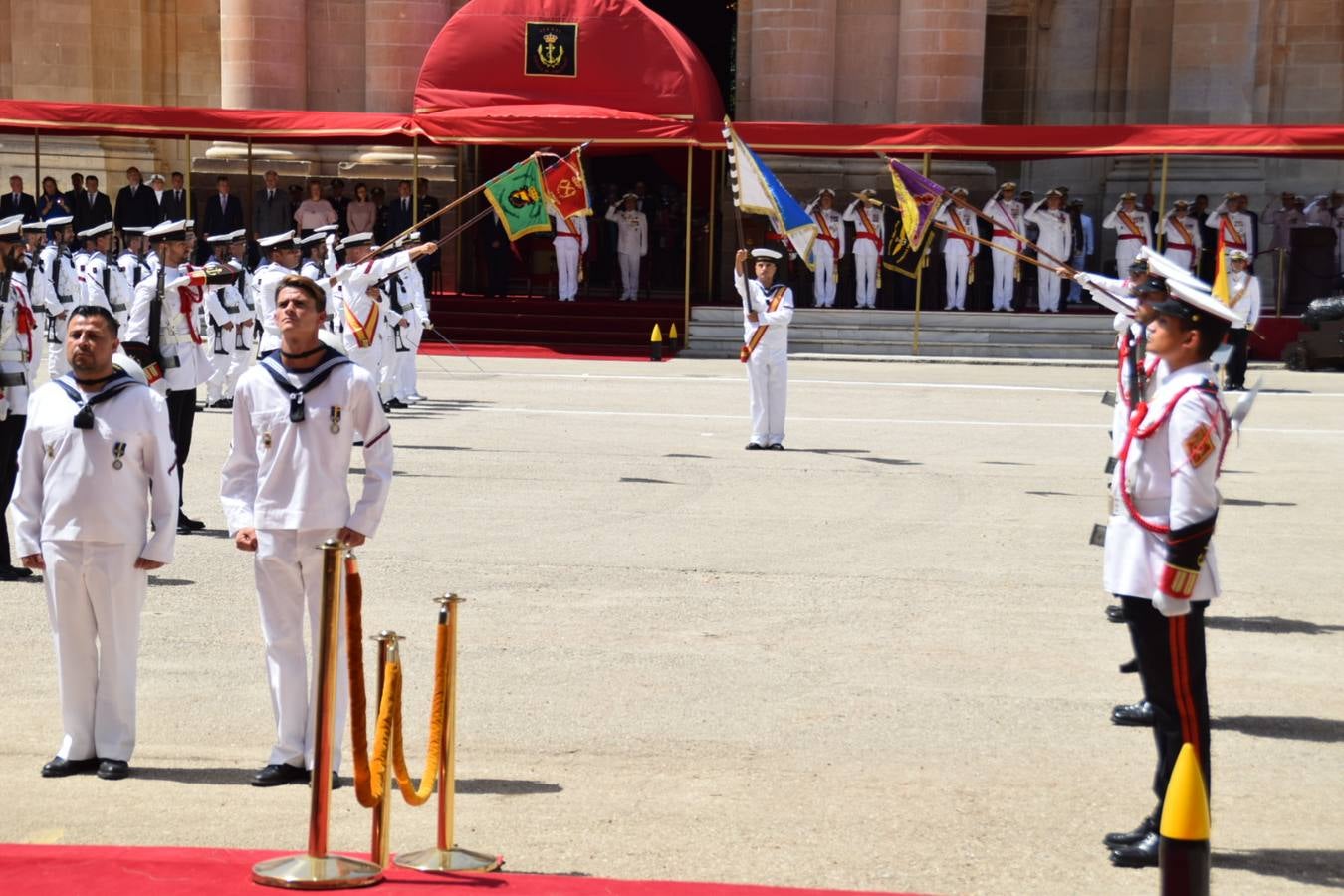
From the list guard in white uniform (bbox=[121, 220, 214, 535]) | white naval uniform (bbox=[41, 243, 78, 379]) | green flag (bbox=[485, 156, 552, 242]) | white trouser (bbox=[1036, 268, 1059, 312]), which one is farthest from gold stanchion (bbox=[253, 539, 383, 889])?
white trouser (bbox=[1036, 268, 1059, 312])

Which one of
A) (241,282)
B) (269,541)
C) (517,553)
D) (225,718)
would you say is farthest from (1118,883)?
(241,282)

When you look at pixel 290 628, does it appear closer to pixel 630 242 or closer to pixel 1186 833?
pixel 1186 833

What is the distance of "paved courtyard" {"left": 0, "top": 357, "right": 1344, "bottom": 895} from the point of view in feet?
20.3

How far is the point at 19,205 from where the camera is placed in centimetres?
2686

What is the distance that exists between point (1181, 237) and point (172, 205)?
50.1ft

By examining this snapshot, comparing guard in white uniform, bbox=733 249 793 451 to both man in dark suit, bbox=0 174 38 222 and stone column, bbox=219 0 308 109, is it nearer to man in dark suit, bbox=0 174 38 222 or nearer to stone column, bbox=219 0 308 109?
man in dark suit, bbox=0 174 38 222

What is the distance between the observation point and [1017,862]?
19.5 ft

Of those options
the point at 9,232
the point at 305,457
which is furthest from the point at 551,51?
the point at 305,457

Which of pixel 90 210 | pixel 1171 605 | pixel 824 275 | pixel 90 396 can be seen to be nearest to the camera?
pixel 1171 605

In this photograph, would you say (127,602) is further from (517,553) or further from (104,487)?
(517,553)

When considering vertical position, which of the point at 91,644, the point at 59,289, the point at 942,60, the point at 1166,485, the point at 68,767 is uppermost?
the point at 942,60

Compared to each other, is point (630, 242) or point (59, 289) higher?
point (630, 242)

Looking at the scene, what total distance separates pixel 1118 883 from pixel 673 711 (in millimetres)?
2374

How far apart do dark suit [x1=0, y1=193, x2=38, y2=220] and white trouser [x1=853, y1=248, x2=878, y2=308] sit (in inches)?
482
